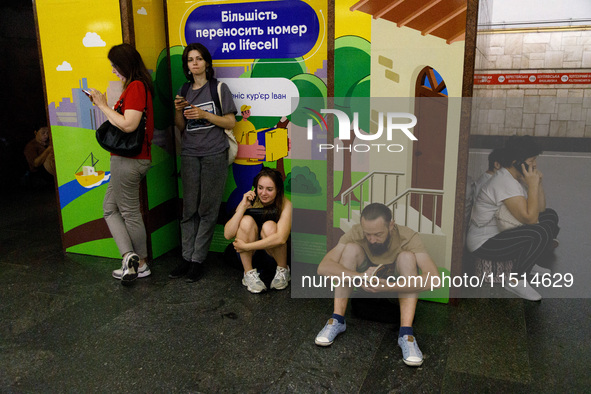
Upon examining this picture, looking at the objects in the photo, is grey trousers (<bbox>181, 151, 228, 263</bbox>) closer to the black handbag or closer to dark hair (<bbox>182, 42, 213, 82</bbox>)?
the black handbag

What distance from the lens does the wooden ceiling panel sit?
104 inches

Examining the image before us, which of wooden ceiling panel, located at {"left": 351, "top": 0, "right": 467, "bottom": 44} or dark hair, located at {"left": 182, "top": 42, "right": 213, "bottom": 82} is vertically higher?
wooden ceiling panel, located at {"left": 351, "top": 0, "right": 467, "bottom": 44}

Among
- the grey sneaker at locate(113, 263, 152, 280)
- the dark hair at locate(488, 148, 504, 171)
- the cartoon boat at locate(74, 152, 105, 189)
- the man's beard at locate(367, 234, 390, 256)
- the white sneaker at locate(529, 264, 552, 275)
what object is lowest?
the grey sneaker at locate(113, 263, 152, 280)

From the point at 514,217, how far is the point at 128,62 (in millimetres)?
2674

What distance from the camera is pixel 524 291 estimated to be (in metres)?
3.11

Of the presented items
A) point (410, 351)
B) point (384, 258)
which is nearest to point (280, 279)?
point (384, 258)

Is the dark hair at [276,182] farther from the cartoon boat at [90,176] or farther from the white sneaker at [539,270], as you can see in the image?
the white sneaker at [539,270]

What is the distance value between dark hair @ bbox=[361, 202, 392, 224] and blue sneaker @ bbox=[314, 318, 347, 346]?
23.4 inches

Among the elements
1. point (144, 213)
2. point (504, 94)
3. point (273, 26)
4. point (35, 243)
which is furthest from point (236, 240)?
point (504, 94)

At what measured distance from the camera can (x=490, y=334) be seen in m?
2.65

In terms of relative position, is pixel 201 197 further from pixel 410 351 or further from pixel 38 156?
pixel 38 156

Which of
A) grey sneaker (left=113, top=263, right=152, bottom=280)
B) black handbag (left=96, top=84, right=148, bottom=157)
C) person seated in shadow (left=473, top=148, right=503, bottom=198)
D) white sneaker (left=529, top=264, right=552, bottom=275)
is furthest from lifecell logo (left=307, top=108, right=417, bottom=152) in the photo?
grey sneaker (left=113, top=263, right=152, bottom=280)

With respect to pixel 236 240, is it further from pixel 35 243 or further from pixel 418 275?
pixel 35 243

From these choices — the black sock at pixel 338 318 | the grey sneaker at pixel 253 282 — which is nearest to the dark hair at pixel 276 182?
the grey sneaker at pixel 253 282
